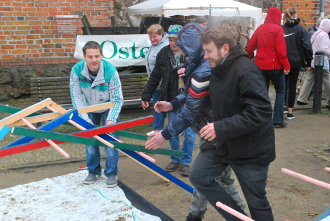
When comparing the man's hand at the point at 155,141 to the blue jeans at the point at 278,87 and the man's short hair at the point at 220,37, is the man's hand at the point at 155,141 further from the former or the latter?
the blue jeans at the point at 278,87

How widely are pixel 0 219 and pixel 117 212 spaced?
1.07 m

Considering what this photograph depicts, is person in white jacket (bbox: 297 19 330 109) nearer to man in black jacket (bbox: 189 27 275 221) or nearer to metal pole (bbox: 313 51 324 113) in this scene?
metal pole (bbox: 313 51 324 113)

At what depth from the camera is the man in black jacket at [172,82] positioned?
16.6 ft

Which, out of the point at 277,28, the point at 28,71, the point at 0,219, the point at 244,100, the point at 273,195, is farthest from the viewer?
the point at 28,71

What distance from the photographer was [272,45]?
22.7 feet

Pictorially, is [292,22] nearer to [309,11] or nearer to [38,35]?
[38,35]

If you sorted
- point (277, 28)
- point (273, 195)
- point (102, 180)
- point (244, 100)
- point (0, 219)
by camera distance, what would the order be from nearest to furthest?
1. point (244, 100)
2. point (0, 219)
3. point (273, 195)
4. point (102, 180)
5. point (277, 28)

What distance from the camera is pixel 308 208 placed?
416cm

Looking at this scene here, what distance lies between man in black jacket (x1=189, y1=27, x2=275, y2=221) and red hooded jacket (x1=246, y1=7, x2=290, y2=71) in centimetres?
401

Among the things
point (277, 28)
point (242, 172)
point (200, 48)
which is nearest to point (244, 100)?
point (242, 172)

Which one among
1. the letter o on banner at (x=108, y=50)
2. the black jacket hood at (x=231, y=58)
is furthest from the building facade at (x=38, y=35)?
the black jacket hood at (x=231, y=58)

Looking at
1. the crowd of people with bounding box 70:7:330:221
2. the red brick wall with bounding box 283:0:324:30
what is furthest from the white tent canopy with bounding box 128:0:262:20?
the crowd of people with bounding box 70:7:330:221

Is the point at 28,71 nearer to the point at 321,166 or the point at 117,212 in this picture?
the point at 117,212

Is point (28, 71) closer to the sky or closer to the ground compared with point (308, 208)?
closer to the sky
